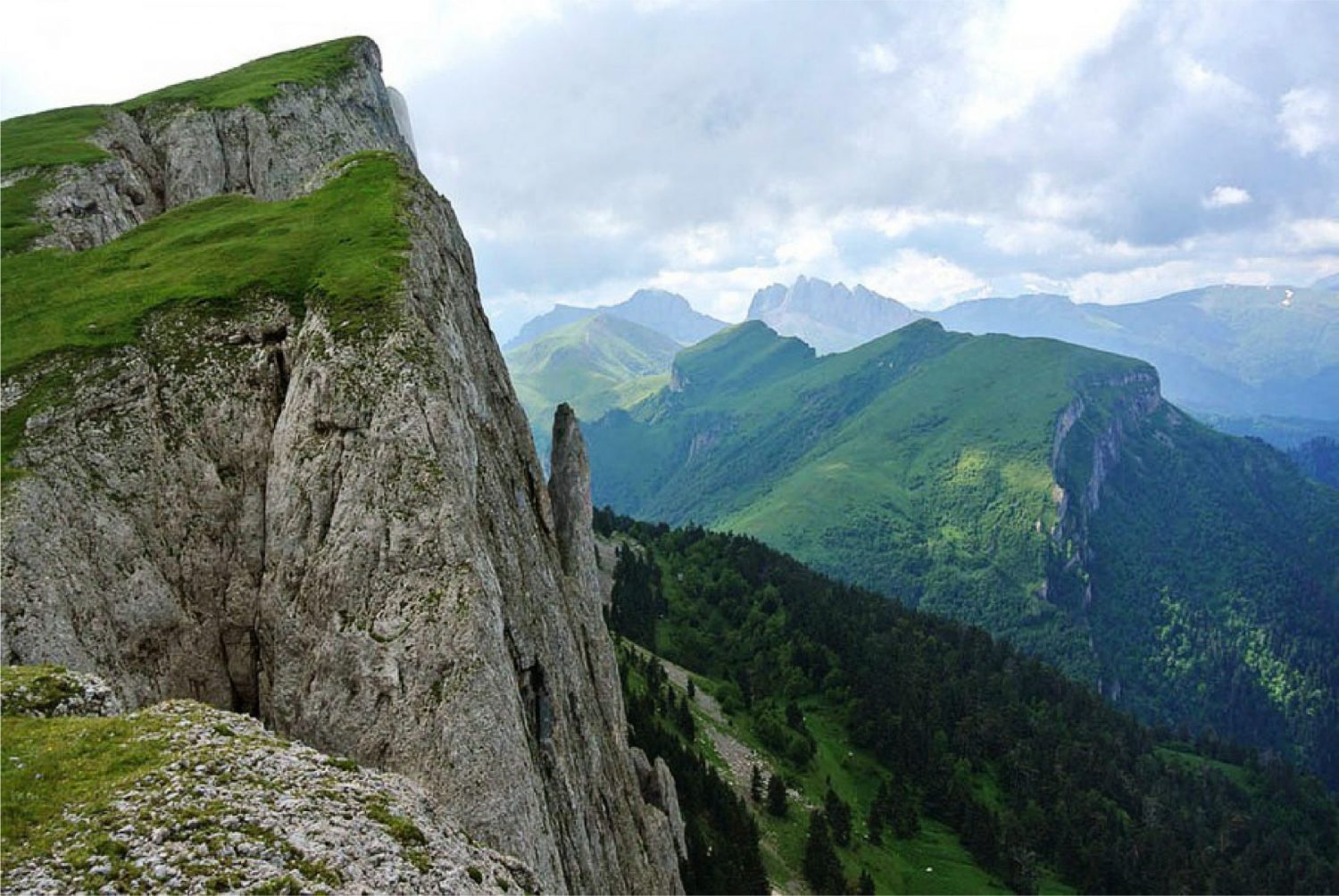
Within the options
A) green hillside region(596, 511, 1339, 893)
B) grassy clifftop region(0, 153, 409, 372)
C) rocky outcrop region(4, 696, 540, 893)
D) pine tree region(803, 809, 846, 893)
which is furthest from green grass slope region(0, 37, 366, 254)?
pine tree region(803, 809, 846, 893)

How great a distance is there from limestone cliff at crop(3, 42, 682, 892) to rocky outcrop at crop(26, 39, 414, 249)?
2943 centimetres

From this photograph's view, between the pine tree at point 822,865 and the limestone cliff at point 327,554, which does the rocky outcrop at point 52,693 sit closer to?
the limestone cliff at point 327,554

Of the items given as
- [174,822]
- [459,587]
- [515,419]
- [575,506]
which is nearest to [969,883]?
[575,506]

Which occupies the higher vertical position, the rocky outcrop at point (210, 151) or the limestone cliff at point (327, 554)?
the rocky outcrop at point (210, 151)

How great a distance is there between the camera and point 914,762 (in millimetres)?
135250

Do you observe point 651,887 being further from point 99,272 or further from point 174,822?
point 99,272

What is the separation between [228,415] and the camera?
32594mm

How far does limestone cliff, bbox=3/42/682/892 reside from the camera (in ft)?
82.7

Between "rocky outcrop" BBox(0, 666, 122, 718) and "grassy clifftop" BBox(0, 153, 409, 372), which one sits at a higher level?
"grassy clifftop" BBox(0, 153, 409, 372)

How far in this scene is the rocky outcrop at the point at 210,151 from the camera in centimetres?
5609

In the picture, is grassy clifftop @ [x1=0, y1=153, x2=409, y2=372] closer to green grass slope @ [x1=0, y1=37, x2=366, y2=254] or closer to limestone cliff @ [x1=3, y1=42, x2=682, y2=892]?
limestone cliff @ [x1=3, y1=42, x2=682, y2=892]

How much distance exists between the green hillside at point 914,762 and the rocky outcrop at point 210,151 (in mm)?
66323

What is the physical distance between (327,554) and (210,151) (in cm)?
5683

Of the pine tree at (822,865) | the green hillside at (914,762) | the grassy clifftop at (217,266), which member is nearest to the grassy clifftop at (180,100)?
the grassy clifftop at (217,266)
